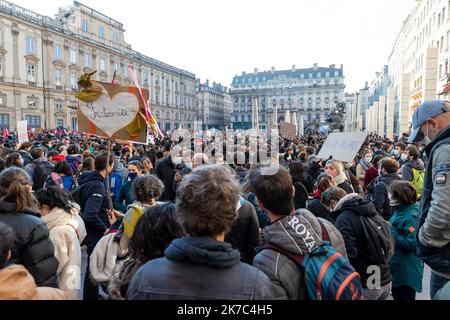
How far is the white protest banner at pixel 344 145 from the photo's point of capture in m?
5.06

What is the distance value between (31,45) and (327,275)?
49.2 meters

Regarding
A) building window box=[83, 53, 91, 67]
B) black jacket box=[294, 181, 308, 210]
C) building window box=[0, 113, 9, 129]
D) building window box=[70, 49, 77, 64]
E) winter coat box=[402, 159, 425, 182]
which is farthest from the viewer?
building window box=[83, 53, 91, 67]

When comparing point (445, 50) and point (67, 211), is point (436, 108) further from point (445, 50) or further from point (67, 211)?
point (445, 50)

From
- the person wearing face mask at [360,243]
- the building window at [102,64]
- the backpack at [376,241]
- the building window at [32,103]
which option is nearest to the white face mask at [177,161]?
the person wearing face mask at [360,243]

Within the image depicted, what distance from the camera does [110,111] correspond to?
4.77m

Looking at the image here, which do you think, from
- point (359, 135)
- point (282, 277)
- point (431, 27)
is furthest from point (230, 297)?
point (431, 27)

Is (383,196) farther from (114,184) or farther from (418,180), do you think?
(114,184)

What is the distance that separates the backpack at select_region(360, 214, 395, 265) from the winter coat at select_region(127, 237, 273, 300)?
165 cm

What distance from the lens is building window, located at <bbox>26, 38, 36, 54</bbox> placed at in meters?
42.6

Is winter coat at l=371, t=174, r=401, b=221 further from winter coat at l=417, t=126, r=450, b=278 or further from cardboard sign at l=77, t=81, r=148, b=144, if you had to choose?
cardboard sign at l=77, t=81, r=148, b=144

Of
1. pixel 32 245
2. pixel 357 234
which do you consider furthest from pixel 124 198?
pixel 357 234

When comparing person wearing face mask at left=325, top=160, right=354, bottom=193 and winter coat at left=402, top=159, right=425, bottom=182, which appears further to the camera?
winter coat at left=402, top=159, right=425, bottom=182

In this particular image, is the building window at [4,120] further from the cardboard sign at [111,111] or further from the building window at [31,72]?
the cardboard sign at [111,111]

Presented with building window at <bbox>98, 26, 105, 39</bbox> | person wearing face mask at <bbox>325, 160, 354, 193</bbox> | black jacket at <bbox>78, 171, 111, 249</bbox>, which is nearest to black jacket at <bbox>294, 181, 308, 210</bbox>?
person wearing face mask at <bbox>325, 160, 354, 193</bbox>
